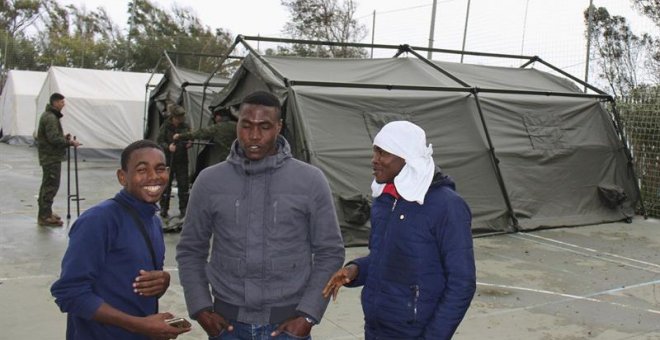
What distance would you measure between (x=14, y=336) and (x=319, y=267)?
3.05m

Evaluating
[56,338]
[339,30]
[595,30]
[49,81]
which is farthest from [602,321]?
[339,30]

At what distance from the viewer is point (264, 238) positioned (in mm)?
2336

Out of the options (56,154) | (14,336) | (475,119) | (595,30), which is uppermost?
(595,30)

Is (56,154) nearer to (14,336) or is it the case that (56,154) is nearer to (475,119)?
(14,336)

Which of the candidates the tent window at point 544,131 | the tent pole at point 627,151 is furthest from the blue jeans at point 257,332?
the tent pole at point 627,151

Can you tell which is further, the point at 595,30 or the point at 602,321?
the point at 595,30

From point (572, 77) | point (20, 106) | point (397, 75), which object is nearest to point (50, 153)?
point (397, 75)

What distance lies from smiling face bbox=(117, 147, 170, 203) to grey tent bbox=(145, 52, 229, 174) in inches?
311

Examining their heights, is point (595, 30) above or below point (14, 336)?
above

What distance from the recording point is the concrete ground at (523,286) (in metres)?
4.78

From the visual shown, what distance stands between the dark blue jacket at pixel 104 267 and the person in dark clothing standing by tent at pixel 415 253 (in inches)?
28.6

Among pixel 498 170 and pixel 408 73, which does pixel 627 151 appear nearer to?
pixel 498 170

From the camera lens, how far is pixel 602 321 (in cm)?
509

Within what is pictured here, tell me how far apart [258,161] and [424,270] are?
77 centimetres
